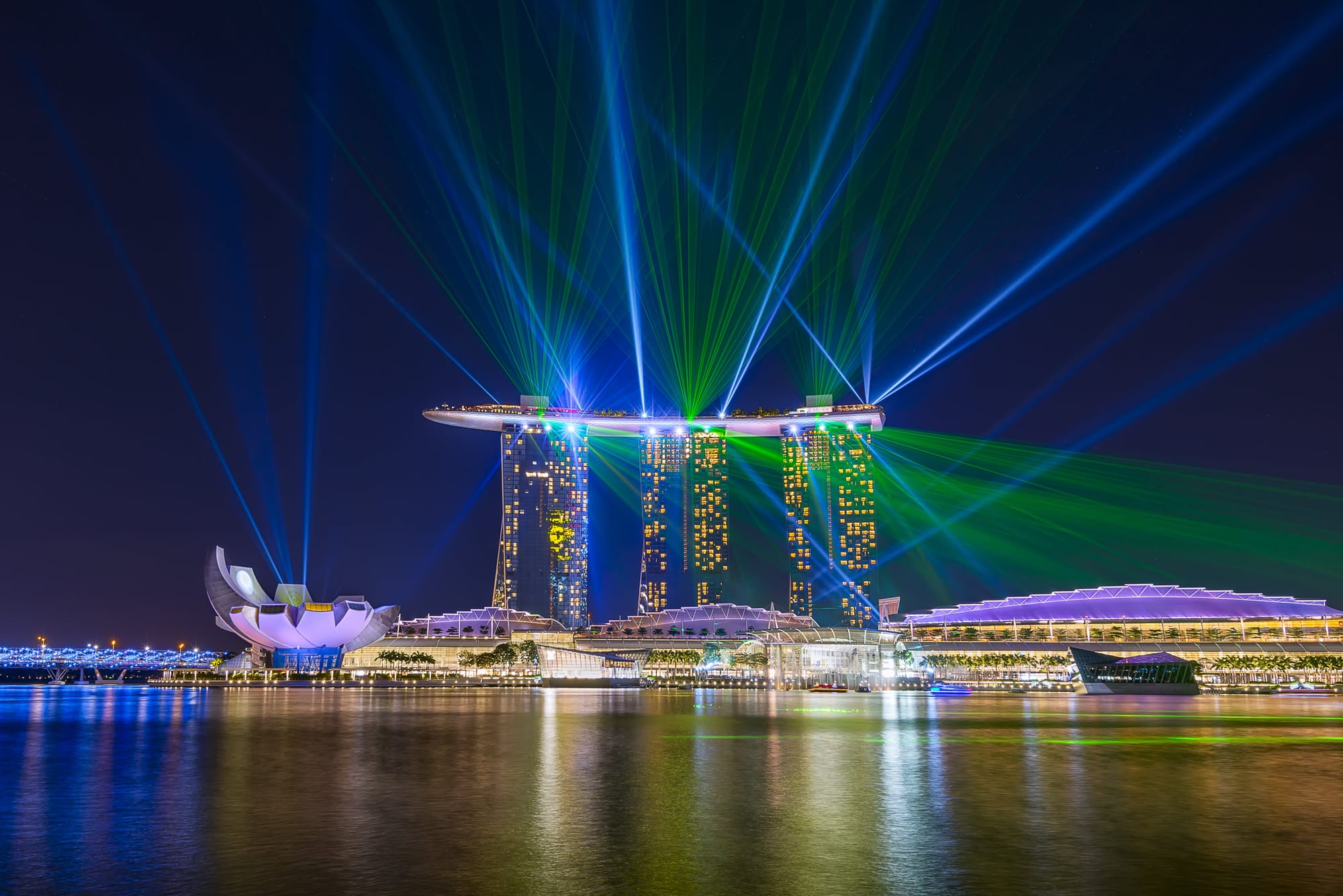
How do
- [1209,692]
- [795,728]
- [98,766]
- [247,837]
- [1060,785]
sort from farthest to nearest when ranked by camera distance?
[1209,692]
[795,728]
[98,766]
[1060,785]
[247,837]

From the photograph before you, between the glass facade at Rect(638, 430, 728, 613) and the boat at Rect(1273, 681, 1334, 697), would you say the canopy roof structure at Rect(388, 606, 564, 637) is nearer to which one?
the glass facade at Rect(638, 430, 728, 613)

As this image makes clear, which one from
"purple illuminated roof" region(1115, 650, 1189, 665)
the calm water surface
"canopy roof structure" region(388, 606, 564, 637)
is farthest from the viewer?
"canopy roof structure" region(388, 606, 564, 637)

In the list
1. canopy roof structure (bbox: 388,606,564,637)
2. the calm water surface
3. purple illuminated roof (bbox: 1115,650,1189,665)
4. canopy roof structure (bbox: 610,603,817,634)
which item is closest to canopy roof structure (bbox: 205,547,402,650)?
canopy roof structure (bbox: 388,606,564,637)

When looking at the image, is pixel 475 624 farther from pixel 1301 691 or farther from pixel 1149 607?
pixel 1301 691

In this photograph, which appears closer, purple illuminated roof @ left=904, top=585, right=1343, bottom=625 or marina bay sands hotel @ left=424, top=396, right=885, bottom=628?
purple illuminated roof @ left=904, top=585, right=1343, bottom=625

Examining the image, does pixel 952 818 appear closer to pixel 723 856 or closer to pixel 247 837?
pixel 723 856

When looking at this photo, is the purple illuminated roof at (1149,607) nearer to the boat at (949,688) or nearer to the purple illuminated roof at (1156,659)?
the boat at (949,688)

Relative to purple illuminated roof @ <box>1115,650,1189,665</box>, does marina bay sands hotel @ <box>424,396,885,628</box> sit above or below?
above

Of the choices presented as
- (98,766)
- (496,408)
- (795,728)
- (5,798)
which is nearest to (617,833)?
(5,798)
